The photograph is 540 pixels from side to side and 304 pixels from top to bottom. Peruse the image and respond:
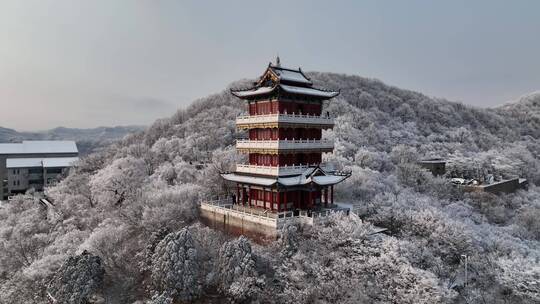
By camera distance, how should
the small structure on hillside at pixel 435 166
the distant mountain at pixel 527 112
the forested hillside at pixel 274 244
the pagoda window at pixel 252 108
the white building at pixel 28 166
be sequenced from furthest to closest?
the distant mountain at pixel 527 112 < the white building at pixel 28 166 < the small structure on hillside at pixel 435 166 < the pagoda window at pixel 252 108 < the forested hillside at pixel 274 244

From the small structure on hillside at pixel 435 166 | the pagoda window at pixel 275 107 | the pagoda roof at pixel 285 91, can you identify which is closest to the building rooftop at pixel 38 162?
the pagoda roof at pixel 285 91

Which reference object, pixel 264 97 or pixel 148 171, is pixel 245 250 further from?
pixel 148 171

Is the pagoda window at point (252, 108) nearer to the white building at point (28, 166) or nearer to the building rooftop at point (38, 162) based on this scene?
the white building at point (28, 166)

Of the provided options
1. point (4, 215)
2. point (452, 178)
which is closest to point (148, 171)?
point (4, 215)

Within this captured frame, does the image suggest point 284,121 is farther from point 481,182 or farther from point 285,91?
point 481,182

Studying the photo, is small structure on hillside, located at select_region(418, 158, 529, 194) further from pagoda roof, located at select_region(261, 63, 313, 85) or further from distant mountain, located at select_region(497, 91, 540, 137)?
distant mountain, located at select_region(497, 91, 540, 137)

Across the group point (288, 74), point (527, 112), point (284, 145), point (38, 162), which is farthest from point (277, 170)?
point (527, 112)
